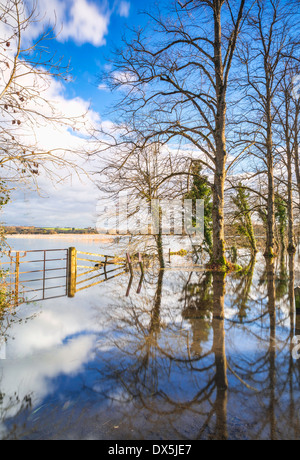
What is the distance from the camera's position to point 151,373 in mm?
3721

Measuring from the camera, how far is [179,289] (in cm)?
1010

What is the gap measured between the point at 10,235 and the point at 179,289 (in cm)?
580

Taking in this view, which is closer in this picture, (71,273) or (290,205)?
(71,273)

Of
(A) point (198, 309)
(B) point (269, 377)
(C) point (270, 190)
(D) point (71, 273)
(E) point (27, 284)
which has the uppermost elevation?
(C) point (270, 190)

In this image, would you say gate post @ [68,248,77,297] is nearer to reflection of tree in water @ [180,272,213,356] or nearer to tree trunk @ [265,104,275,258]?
reflection of tree in water @ [180,272,213,356]

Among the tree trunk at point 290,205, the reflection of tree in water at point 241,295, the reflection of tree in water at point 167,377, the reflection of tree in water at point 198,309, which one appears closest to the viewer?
the reflection of tree in water at point 167,377

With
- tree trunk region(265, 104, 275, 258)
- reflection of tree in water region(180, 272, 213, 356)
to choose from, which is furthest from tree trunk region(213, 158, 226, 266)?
tree trunk region(265, 104, 275, 258)

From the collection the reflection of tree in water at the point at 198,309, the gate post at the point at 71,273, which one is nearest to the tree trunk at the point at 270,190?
the reflection of tree in water at the point at 198,309

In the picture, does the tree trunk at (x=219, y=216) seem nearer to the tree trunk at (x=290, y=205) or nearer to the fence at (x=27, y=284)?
the fence at (x=27, y=284)

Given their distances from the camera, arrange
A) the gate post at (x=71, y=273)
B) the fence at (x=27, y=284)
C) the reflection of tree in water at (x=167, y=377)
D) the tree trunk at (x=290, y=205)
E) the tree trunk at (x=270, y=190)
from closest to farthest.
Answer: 1. the reflection of tree in water at (x=167, y=377)
2. the fence at (x=27, y=284)
3. the gate post at (x=71, y=273)
4. the tree trunk at (x=270, y=190)
5. the tree trunk at (x=290, y=205)

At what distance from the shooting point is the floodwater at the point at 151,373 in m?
2.66

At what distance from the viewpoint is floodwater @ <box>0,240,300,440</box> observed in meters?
2.66

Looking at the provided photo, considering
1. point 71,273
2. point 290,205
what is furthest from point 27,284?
point 290,205

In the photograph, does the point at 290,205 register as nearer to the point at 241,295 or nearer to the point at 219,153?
the point at 219,153
